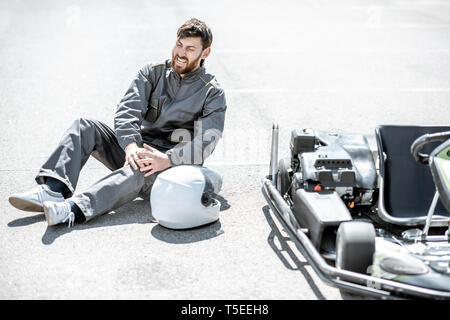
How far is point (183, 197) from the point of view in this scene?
4.14 metres

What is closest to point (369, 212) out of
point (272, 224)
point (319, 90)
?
point (272, 224)

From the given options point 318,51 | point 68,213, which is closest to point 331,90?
point 318,51

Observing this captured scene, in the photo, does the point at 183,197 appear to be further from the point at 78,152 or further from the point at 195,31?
the point at 195,31

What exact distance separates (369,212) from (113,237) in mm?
1857

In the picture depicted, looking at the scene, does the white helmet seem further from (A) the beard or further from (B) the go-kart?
(A) the beard

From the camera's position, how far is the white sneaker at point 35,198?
429 centimetres

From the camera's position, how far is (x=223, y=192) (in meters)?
5.13

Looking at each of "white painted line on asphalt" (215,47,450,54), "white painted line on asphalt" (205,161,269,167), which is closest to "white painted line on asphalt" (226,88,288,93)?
"white painted line on asphalt" (215,47,450,54)

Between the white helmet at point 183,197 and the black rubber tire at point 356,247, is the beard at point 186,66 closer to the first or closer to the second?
the white helmet at point 183,197

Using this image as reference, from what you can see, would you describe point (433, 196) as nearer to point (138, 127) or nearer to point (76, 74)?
point (138, 127)

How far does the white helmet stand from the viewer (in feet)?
13.6

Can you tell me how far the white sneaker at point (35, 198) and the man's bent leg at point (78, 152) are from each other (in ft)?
0.32

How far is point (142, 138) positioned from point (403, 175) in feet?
6.56

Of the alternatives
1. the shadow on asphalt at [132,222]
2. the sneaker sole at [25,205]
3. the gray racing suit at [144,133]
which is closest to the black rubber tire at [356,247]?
the shadow on asphalt at [132,222]
